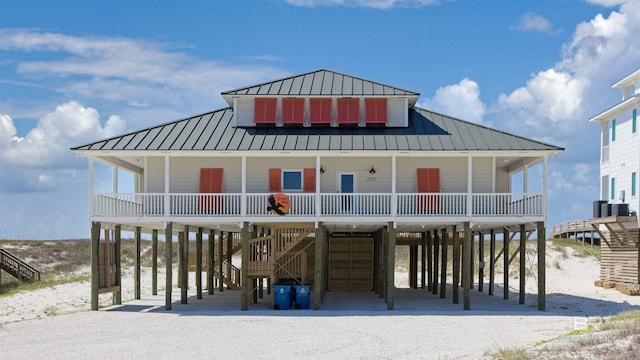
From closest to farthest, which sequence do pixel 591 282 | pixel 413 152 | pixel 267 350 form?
1. pixel 267 350
2. pixel 413 152
3. pixel 591 282

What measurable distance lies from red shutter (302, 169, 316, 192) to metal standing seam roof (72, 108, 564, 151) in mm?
1493

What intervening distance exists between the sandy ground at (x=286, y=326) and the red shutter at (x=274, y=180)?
15.4ft

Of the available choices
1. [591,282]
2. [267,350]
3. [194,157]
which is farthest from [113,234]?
[591,282]

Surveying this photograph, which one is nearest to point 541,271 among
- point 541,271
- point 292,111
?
point 541,271

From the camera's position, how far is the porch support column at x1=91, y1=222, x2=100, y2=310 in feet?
102

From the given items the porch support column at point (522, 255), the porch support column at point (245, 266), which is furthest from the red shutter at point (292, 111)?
the porch support column at point (522, 255)

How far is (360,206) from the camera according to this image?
1250 inches

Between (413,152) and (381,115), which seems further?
(381,115)

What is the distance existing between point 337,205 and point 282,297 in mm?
4061

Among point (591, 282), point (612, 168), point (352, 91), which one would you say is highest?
point (352, 91)

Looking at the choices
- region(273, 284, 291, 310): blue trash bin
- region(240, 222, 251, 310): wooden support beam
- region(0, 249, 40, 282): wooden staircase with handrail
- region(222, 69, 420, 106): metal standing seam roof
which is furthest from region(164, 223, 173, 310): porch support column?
region(0, 249, 40, 282): wooden staircase with handrail

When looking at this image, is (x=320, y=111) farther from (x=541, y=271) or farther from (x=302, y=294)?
(x=541, y=271)

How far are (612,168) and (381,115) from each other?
1653 cm

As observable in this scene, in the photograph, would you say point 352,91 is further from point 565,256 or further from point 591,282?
point 565,256
